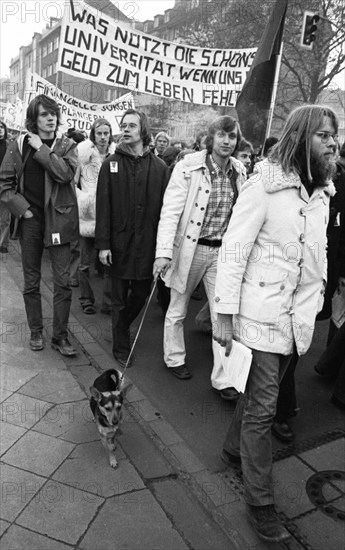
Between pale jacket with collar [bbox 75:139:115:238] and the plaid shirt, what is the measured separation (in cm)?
211

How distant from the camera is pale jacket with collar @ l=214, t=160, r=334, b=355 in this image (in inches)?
91.0

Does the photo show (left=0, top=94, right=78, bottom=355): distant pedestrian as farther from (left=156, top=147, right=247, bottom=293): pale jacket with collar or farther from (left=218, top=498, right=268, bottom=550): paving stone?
(left=218, top=498, right=268, bottom=550): paving stone

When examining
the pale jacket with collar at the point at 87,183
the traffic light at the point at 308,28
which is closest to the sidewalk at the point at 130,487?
the pale jacket with collar at the point at 87,183

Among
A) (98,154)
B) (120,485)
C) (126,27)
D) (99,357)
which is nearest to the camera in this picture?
(120,485)

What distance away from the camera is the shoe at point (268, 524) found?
234 centimetres

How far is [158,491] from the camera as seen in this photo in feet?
8.84

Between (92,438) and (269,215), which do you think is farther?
(92,438)

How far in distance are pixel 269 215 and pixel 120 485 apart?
64.5 inches

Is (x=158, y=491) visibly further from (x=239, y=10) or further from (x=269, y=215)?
(x=239, y=10)

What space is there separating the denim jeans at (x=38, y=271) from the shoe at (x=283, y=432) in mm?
1968

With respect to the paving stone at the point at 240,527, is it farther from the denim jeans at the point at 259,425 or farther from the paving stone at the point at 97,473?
the paving stone at the point at 97,473

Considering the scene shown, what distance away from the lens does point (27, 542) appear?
226cm

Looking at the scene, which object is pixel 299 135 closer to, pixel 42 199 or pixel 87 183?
pixel 42 199

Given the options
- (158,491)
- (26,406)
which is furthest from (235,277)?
(26,406)
